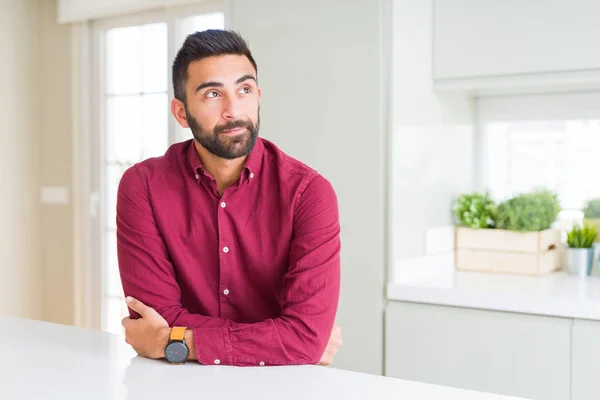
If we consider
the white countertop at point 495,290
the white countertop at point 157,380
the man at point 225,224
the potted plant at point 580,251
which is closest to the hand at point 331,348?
the man at point 225,224

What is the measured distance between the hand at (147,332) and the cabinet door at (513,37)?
174cm

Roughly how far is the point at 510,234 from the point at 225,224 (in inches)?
60.9

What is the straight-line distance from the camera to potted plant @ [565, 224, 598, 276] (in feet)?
9.58

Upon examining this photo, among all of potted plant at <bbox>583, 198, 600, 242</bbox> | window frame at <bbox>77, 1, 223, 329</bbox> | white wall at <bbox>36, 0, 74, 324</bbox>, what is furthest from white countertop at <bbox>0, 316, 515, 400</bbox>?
white wall at <bbox>36, 0, 74, 324</bbox>

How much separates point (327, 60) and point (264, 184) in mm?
1133

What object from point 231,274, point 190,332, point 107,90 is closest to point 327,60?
point 231,274

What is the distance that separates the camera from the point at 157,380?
1333 mm

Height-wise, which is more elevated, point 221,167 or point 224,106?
point 224,106

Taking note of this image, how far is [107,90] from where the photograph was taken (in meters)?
4.37

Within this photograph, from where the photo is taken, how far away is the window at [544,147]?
10.1ft

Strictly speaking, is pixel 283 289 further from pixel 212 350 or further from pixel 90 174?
pixel 90 174

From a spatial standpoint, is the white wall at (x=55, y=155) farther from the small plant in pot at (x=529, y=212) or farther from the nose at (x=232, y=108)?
the nose at (x=232, y=108)

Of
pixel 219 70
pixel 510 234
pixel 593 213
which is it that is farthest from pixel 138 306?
pixel 593 213

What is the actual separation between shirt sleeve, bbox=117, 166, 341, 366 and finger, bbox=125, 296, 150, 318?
Answer: 2.0 inches
